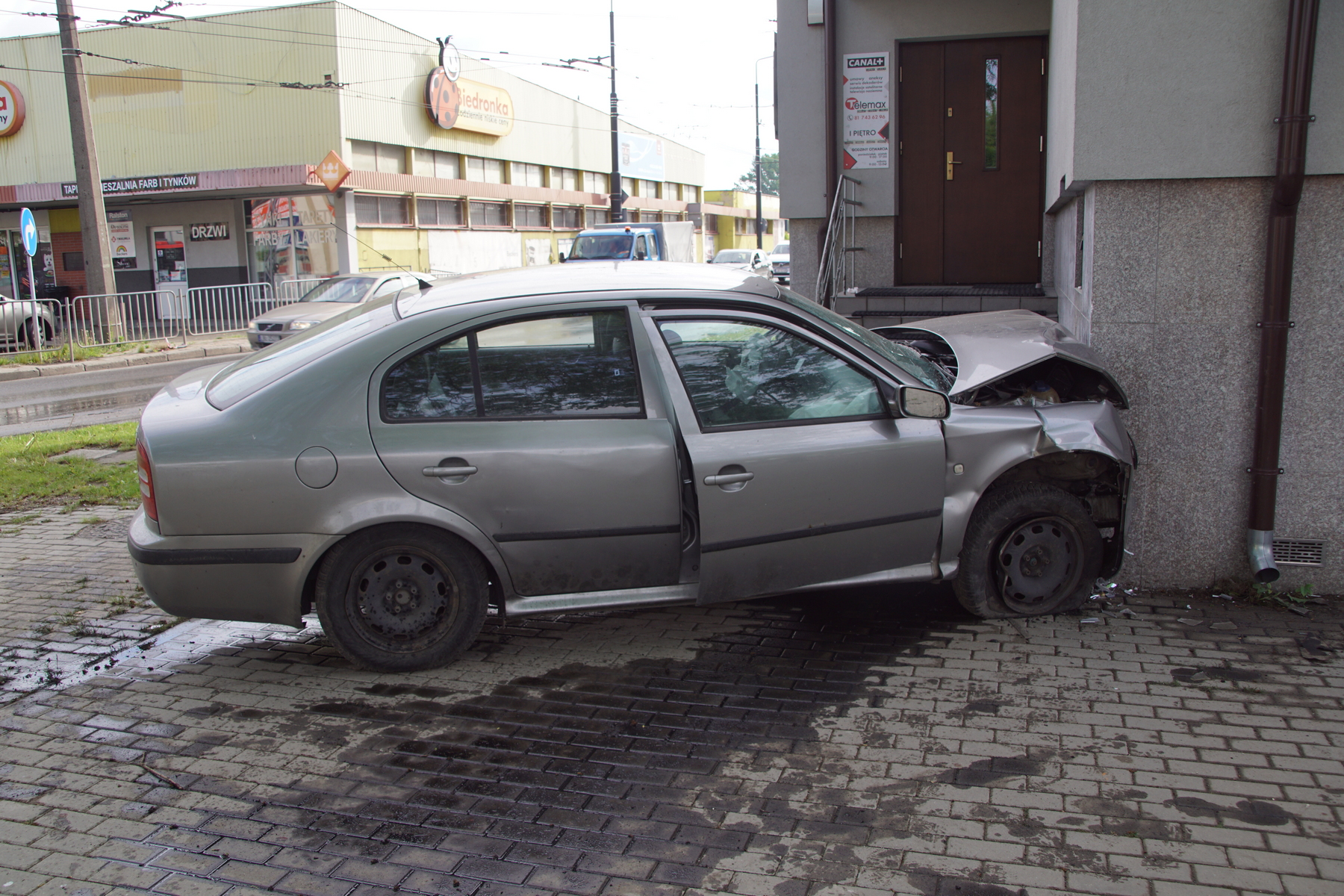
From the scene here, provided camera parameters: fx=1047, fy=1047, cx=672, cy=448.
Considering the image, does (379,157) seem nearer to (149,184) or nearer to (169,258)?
(149,184)

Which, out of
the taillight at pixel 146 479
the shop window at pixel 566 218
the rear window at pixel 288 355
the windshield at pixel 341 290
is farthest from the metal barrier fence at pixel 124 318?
the shop window at pixel 566 218

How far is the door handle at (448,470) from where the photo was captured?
4332 mm

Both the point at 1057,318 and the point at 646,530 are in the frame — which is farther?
the point at 1057,318

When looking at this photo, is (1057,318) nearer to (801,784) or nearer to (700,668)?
(700,668)

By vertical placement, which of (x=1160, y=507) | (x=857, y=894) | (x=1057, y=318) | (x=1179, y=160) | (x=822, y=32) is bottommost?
(x=857, y=894)

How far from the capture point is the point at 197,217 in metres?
31.5

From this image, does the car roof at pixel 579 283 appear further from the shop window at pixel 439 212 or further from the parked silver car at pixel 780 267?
the shop window at pixel 439 212

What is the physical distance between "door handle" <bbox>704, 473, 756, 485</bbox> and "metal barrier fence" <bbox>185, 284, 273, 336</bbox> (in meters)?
21.0

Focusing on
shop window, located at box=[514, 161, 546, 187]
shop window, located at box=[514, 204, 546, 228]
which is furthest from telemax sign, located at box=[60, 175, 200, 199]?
shop window, located at box=[514, 161, 546, 187]

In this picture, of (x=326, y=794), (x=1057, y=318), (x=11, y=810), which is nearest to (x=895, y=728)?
(x=326, y=794)

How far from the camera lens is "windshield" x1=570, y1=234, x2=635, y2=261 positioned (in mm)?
25562

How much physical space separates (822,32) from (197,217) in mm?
25924

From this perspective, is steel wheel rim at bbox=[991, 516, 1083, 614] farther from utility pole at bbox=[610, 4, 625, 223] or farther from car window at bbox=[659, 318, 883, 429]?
utility pole at bbox=[610, 4, 625, 223]

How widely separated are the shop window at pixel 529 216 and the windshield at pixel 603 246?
1356cm
